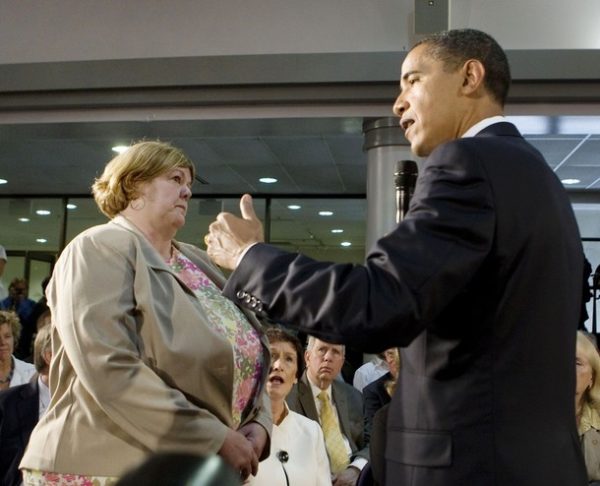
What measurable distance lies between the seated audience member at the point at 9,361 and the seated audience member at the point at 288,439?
1939 millimetres

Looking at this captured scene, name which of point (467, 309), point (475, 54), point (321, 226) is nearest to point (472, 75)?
point (475, 54)

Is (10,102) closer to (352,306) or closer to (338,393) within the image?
(338,393)

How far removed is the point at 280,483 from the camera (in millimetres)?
3418

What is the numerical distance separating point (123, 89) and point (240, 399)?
15.7ft

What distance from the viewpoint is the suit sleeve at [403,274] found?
1358 mm

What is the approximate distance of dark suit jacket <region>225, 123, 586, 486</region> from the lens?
4.51 ft

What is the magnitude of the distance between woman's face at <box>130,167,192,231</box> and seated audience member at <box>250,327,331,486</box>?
4.52 ft

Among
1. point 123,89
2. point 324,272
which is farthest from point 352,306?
point 123,89

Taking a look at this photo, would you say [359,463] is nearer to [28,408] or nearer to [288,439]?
[288,439]

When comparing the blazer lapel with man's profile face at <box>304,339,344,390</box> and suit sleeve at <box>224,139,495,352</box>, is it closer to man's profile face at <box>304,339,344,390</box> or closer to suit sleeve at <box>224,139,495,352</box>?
man's profile face at <box>304,339,344,390</box>

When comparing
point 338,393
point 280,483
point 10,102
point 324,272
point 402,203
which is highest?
point 10,102

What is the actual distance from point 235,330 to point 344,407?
260 cm

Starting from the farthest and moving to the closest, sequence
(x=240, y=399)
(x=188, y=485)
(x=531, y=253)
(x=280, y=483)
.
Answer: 1. (x=280, y=483)
2. (x=240, y=399)
3. (x=531, y=253)
4. (x=188, y=485)

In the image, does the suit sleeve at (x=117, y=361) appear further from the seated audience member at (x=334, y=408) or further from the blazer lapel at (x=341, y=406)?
the blazer lapel at (x=341, y=406)
